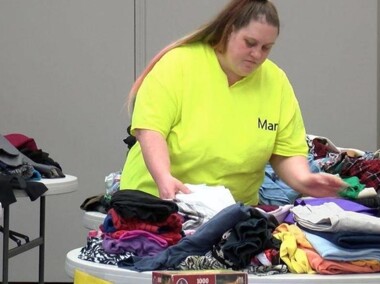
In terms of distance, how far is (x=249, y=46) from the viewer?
2.42 metres

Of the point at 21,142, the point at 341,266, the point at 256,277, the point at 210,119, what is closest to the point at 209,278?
the point at 256,277

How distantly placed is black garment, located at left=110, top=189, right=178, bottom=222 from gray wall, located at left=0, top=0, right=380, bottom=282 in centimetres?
354

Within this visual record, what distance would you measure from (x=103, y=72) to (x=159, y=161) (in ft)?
10.4

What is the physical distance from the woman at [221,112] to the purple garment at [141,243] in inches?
18.7

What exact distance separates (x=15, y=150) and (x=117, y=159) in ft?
6.02

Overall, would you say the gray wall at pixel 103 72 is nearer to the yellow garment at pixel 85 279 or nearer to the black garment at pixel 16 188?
the black garment at pixel 16 188

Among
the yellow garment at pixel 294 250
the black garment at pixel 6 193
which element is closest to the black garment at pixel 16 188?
the black garment at pixel 6 193

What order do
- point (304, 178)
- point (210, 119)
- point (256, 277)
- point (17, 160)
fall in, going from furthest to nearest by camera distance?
point (17, 160)
point (304, 178)
point (210, 119)
point (256, 277)

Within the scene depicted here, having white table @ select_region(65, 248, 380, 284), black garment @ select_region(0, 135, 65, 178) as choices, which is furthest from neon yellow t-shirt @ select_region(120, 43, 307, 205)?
black garment @ select_region(0, 135, 65, 178)

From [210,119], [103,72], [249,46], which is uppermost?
[249,46]

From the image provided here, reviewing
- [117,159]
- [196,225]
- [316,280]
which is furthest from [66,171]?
[316,280]

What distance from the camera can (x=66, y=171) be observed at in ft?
17.9

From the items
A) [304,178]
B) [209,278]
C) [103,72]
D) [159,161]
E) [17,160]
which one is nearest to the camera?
[209,278]

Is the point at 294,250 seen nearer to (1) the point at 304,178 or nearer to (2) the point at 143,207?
(2) the point at 143,207
